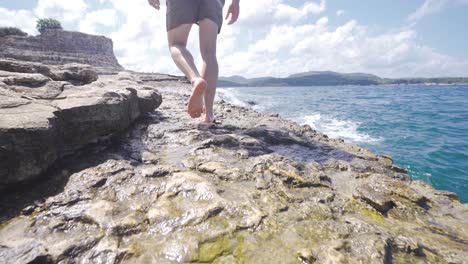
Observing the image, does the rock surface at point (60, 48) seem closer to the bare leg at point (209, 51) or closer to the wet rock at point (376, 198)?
the bare leg at point (209, 51)

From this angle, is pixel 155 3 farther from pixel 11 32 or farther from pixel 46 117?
pixel 11 32

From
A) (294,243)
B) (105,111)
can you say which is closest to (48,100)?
(105,111)

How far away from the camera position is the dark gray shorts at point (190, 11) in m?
3.21

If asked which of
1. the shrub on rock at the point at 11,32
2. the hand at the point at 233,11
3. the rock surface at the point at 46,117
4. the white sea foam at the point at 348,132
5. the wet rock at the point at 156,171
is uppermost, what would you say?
the shrub on rock at the point at 11,32

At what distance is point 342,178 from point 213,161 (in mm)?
1414

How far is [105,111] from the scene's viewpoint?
9.42 ft

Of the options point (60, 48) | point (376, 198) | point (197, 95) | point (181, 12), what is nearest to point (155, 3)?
point (181, 12)

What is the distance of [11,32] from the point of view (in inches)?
1811

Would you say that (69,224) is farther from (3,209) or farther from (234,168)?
(234,168)

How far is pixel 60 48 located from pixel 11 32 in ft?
32.3

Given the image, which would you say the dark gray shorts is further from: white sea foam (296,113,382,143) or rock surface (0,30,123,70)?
rock surface (0,30,123,70)

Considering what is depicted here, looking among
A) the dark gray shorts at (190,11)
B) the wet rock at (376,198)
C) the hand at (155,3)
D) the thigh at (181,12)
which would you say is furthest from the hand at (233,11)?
the wet rock at (376,198)

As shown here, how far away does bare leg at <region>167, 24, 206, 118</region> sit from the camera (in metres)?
3.01

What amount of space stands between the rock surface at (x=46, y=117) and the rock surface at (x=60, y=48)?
36.7 meters
